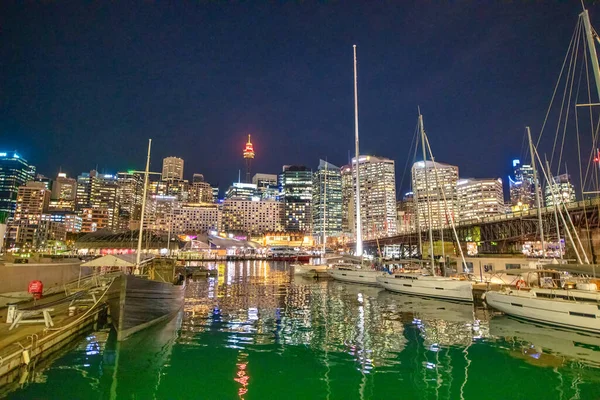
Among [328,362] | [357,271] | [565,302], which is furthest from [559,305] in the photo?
[357,271]

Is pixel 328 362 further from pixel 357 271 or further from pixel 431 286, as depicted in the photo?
pixel 357 271

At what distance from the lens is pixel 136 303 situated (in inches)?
709

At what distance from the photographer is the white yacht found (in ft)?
62.4

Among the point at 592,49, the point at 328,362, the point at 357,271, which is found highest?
the point at 592,49

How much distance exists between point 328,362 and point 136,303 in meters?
10.7

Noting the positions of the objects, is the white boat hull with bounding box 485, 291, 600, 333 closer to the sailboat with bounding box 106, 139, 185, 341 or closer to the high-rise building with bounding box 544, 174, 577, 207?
the high-rise building with bounding box 544, 174, 577, 207

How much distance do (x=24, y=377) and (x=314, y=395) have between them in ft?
32.4

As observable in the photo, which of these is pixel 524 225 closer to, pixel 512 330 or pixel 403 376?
pixel 512 330

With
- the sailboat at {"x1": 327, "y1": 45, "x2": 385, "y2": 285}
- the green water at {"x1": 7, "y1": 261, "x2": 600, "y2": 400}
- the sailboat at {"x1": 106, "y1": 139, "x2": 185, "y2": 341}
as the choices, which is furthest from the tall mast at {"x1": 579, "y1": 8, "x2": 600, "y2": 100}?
the sailboat at {"x1": 327, "y1": 45, "x2": 385, "y2": 285}

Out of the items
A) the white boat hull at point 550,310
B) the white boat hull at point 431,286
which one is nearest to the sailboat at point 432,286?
the white boat hull at point 431,286

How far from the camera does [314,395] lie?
35.3 feet

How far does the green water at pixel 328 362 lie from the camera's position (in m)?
11.1

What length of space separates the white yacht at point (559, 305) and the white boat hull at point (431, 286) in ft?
20.5

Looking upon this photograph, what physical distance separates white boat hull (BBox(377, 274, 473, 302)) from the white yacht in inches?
246
